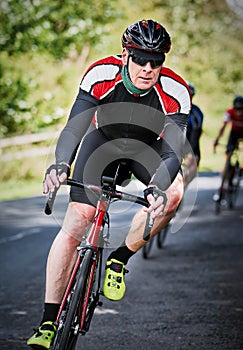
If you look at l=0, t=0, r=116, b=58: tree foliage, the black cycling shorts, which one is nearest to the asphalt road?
the black cycling shorts

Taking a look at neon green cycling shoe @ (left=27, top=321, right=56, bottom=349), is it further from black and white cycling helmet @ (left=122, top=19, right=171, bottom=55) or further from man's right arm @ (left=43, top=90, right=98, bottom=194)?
black and white cycling helmet @ (left=122, top=19, right=171, bottom=55)

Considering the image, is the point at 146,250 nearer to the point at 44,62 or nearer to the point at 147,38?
the point at 147,38

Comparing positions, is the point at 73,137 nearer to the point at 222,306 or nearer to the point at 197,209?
the point at 222,306

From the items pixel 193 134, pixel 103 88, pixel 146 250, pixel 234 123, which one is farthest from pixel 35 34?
pixel 103 88

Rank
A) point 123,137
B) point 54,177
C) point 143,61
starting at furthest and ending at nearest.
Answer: point 123,137
point 143,61
point 54,177

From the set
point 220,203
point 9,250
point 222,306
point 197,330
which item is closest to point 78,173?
point 197,330

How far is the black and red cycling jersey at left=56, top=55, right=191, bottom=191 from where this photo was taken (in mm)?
4598

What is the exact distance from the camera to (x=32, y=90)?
76.6 ft

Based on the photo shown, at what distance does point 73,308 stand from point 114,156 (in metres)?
1.06

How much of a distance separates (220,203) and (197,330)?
879cm

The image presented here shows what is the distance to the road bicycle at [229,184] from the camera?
14.7 m

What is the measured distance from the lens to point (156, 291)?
7.67 m

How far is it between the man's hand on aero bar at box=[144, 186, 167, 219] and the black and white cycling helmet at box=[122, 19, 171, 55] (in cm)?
85

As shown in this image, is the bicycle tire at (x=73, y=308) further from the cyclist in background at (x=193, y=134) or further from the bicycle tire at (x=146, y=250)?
the bicycle tire at (x=146, y=250)
